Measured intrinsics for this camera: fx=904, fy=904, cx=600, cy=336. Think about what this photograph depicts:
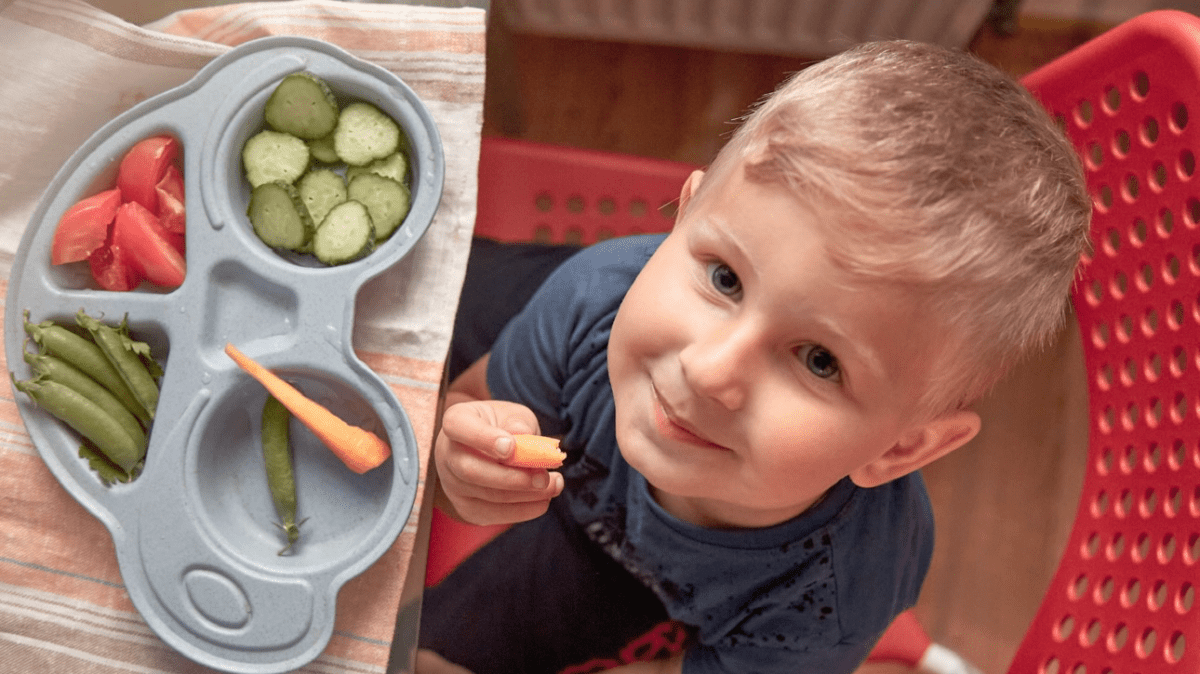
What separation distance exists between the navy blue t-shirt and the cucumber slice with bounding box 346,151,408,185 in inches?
7.4

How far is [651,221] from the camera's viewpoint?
1.13 meters

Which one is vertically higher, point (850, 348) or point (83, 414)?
point (850, 348)

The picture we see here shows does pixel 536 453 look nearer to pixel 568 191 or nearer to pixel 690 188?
pixel 690 188

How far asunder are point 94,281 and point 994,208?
78cm

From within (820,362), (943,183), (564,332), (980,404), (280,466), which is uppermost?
(943,183)

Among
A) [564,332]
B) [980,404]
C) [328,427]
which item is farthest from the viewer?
[980,404]

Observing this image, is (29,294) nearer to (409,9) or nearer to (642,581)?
(409,9)

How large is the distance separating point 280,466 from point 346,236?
22 centimetres

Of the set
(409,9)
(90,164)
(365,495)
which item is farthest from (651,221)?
(90,164)

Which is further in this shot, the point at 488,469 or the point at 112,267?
the point at 112,267

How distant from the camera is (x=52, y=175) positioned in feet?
2.99

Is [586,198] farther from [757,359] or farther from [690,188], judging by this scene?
[757,359]

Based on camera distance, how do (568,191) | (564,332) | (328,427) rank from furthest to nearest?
(568,191) < (564,332) < (328,427)

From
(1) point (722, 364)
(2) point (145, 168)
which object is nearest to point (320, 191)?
(2) point (145, 168)
